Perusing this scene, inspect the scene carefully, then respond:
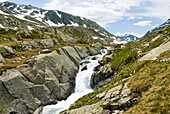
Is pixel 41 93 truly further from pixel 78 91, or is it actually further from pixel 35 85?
pixel 78 91

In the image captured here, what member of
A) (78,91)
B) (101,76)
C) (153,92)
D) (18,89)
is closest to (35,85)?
(18,89)

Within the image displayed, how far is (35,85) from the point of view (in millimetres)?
31094

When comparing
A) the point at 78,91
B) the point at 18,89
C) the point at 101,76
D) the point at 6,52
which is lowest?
the point at 78,91

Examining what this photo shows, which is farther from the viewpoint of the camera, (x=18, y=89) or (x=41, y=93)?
(x=41, y=93)

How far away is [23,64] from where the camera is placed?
107 feet

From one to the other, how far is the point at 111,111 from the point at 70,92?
2719 cm

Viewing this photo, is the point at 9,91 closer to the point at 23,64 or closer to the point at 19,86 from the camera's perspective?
the point at 19,86

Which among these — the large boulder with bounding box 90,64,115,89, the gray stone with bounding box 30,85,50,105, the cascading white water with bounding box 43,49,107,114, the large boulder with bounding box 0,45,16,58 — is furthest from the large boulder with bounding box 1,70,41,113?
the large boulder with bounding box 90,64,115,89

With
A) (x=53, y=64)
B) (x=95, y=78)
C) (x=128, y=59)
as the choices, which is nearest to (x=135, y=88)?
(x=128, y=59)

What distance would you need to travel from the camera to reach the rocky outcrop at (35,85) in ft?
83.4

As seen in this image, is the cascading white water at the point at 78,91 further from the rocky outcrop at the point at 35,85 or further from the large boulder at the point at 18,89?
the large boulder at the point at 18,89

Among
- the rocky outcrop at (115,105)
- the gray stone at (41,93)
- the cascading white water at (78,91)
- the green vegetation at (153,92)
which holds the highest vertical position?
the green vegetation at (153,92)

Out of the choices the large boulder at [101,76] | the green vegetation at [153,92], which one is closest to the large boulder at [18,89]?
the large boulder at [101,76]

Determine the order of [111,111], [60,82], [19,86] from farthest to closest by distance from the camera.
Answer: [60,82]
[19,86]
[111,111]
